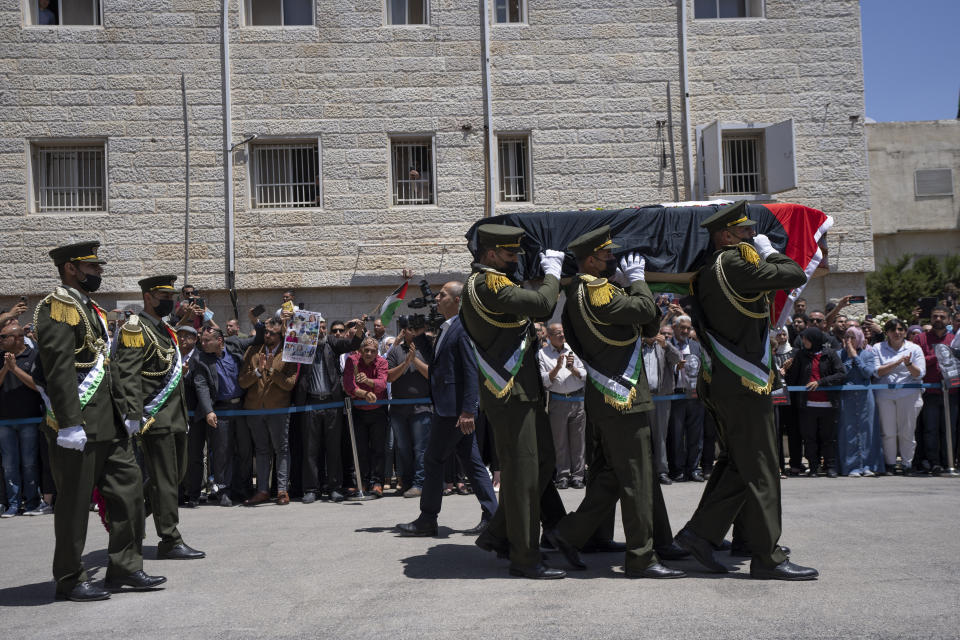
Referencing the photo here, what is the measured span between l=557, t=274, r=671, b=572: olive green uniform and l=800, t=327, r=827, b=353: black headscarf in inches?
261

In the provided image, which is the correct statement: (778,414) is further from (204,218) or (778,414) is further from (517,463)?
(204,218)

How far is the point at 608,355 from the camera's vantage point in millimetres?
6336

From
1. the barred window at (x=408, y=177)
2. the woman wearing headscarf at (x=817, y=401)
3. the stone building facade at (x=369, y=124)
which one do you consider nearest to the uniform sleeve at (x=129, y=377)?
the woman wearing headscarf at (x=817, y=401)

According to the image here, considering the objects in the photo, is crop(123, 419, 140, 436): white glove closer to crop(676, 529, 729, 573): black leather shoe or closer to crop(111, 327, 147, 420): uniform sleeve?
crop(111, 327, 147, 420): uniform sleeve

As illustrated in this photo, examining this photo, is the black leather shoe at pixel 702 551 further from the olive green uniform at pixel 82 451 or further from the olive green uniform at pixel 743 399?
the olive green uniform at pixel 82 451

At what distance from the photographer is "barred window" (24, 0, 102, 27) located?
1725cm

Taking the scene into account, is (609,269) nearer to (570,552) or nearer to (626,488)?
(626,488)

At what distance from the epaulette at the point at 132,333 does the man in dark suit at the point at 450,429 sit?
250 cm

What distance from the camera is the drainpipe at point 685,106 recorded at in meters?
17.6

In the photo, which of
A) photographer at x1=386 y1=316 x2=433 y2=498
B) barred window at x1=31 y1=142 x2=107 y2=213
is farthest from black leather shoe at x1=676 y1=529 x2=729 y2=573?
barred window at x1=31 y1=142 x2=107 y2=213

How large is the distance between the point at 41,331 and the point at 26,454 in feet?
18.4

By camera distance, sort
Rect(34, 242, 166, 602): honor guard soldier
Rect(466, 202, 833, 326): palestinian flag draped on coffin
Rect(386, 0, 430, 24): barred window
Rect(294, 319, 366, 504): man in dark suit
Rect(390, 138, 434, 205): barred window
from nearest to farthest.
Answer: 1. Rect(34, 242, 166, 602): honor guard soldier
2. Rect(466, 202, 833, 326): palestinian flag draped on coffin
3. Rect(294, 319, 366, 504): man in dark suit
4. Rect(390, 138, 434, 205): barred window
5. Rect(386, 0, 430, 24): barred window

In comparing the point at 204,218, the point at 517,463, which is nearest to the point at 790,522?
the point at 517,463

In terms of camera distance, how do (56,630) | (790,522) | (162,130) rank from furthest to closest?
(162,130) → (790,522) → (56,630)
